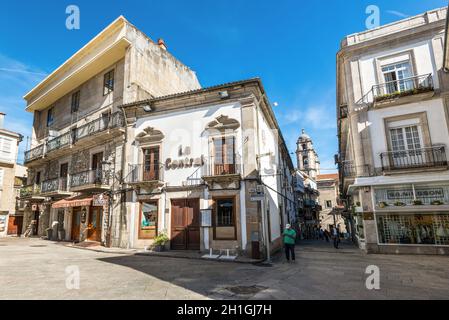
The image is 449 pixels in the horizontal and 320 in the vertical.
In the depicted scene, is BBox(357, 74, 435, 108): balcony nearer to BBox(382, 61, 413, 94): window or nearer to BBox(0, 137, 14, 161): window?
BBox(382, 61, 413, 94): window

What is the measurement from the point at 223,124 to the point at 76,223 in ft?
41.4

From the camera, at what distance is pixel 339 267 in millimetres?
9258

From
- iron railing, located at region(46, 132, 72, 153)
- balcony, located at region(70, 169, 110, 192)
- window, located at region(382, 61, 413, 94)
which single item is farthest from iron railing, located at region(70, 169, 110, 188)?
window, located at region(382, 61, 413, 94)

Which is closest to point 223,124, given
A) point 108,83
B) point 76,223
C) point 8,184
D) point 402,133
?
point 402,133

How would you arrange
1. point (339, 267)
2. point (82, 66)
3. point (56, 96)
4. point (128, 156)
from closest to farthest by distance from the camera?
point (339, 267) → point (128, 156) → point (82, 66) → point (56, 96)

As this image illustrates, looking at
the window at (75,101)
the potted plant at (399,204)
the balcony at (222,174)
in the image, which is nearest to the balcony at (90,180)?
the window at (75,101)

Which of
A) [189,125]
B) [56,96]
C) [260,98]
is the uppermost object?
[56,96]

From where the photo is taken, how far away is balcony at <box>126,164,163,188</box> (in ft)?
44.9

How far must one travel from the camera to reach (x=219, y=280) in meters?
7.16

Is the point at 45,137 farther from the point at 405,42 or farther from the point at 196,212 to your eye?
the point at 405,42

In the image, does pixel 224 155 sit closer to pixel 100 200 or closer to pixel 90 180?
pixel 100 200

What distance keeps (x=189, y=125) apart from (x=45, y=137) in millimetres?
16647

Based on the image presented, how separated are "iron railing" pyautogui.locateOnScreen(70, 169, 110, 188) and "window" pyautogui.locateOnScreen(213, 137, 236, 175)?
6.96 meters
